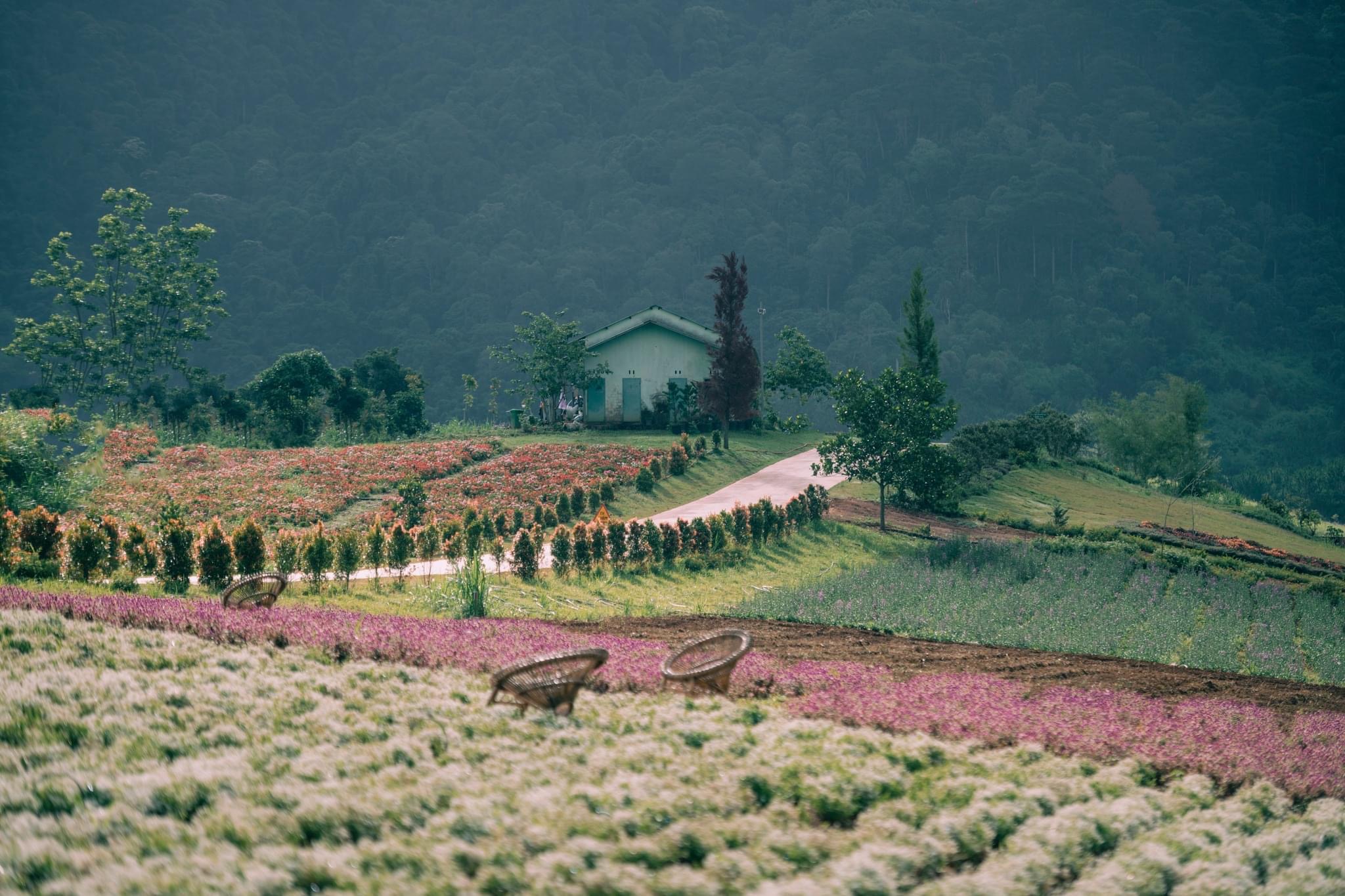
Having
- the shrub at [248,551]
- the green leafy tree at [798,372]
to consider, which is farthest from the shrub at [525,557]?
the green leafy tree at [798,372]


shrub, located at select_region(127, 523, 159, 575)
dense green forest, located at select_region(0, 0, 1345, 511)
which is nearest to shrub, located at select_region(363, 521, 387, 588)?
shrub, located at select_region(127, 523, 159, 575)

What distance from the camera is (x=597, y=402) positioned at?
44031 millimetres

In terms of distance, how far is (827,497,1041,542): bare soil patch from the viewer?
2711 cm

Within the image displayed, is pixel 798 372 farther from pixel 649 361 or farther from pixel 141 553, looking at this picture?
pixel 141 553

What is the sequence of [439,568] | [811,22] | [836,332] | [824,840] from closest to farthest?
[824,840] → [439,568] → [836,332] → [811,22]

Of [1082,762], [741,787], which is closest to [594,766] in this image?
[741,787]

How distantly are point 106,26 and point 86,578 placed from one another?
10534 cm

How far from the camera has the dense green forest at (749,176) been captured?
8469cm

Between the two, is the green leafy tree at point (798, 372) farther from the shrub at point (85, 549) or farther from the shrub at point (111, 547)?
the shrub at point (85, 549)

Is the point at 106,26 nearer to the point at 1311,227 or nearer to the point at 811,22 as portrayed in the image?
the point at 811,22

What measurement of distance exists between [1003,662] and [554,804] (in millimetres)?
8375

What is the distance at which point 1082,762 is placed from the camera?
8.46 metres

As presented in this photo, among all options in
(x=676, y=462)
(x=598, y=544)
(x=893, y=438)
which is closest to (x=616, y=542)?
(x=598, y=544)

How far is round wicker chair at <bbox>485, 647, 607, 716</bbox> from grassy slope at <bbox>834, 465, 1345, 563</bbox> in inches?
906
